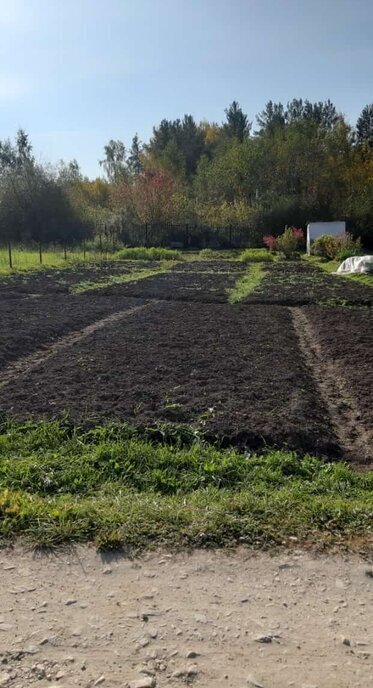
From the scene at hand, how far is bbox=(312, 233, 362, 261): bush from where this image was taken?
81.6ft

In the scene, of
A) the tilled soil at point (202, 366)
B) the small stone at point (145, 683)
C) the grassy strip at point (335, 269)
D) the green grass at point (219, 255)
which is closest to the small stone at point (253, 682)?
the small stone at point (145, 683)

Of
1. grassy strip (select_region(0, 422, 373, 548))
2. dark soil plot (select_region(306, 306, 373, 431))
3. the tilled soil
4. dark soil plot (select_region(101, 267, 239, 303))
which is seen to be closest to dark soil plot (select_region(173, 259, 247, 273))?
dark soil plot (select_region(101, 267, 239, 303))

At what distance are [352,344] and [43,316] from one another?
5.89m

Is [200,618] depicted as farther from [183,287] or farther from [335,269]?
[335,269]

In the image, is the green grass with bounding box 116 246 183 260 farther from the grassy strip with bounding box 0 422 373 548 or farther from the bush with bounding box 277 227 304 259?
the grassy strip with bounding box 0 422 373 548

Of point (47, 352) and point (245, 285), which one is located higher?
point (245, 285)

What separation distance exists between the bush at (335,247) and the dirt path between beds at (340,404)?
16.6 m

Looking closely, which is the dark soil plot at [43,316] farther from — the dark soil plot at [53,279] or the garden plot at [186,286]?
the dark soil plot at [53,279]

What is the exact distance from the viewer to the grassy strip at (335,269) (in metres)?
17.6

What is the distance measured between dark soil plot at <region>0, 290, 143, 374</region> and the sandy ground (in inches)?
196

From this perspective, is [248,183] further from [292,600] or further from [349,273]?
[292,600]

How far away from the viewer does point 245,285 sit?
1695 cm

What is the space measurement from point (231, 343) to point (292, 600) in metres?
6.09

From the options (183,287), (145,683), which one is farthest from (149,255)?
(145,683)
